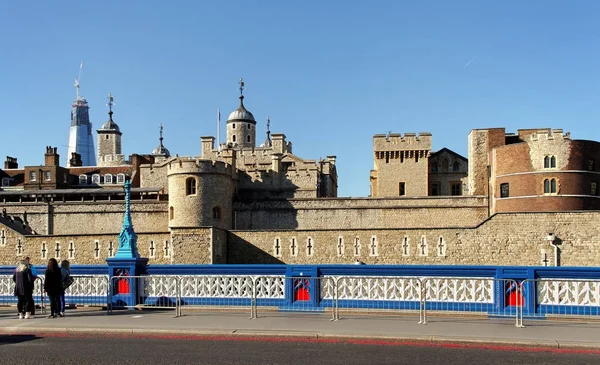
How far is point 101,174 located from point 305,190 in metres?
30.1

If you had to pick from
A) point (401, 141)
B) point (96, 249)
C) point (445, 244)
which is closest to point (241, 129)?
point (401, 141)

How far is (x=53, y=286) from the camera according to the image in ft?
58.7

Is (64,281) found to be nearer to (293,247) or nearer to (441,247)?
(293,247)

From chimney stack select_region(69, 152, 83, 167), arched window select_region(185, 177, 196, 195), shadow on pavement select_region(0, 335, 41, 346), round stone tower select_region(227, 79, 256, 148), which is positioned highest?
round stone tower select_region(227, 79, 256, 148)

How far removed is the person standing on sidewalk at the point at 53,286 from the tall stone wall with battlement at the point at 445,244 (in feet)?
93.6

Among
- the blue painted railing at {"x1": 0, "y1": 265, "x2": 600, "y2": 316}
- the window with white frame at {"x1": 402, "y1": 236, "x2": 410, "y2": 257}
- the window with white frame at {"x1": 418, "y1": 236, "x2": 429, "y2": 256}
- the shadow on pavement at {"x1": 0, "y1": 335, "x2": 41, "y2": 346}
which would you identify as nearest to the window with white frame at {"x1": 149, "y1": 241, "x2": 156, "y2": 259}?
the window with white frame at {"x1": 402, "y1": 236, "x2": 410, "y2": 257}

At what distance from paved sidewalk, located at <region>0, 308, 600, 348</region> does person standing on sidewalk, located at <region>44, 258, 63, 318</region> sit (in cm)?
36

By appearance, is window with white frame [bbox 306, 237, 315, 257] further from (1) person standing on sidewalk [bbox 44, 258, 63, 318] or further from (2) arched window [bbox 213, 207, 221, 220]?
(1) person standing on sidewalk [bbox 44, 258, 63, 318]

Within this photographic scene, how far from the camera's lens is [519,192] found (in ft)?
161

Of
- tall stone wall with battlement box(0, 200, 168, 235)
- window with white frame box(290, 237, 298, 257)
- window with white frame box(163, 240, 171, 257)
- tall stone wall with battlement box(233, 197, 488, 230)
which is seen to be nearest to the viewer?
window with white frame box(290, 237, 298, 257)

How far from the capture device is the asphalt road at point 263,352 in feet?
40.5

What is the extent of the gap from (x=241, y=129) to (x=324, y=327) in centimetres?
7927

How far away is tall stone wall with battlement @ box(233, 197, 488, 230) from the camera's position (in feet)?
172

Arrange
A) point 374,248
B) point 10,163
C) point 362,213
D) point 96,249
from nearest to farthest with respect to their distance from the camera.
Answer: point 374,248, point 96,249, point 362,213, point 10,163
